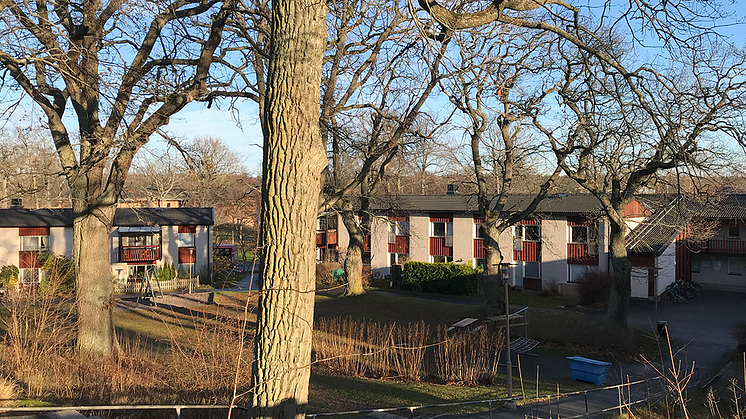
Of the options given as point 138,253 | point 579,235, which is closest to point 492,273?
point 579,235

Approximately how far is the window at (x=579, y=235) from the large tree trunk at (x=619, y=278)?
38.5ft

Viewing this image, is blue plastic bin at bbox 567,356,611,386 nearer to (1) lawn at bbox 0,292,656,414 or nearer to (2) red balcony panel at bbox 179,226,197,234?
(1) lawn at bbox 0,292,656,414

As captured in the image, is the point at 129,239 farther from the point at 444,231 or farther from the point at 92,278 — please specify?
the point at 92,278

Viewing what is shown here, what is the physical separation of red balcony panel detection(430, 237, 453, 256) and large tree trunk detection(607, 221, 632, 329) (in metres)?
17.2

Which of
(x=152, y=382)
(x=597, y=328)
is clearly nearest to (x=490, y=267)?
(x=597, y=328)

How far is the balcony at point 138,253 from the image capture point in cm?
3566

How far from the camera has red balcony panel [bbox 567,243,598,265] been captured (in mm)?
30688

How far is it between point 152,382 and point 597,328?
16.5m

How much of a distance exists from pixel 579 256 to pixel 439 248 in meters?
9.25

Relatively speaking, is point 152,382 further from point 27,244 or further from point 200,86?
point 27,244

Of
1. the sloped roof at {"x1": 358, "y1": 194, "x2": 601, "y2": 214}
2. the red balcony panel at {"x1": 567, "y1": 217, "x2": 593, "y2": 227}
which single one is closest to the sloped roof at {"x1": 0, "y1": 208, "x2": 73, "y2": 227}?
the sloped roof at {"x1": 358, "y1": 194, "x2": 601, "y2": 214}

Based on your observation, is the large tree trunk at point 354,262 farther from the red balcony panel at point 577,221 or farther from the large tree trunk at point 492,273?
the red balcony panel at point 577,221

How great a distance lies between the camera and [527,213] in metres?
20.2

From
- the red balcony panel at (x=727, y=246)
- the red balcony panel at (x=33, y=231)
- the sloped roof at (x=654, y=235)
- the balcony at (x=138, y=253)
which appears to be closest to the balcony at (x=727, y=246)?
the red balcony panel at (x=727, y=246)
